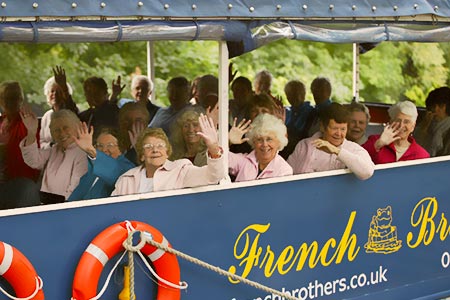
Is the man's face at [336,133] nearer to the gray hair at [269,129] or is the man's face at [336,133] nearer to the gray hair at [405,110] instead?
the gray hair at [269,129]

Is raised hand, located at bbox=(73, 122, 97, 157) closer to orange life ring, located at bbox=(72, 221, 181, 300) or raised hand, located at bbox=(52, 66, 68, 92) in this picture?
orange life ring, located at bbox=(72, 221, 181, 300)

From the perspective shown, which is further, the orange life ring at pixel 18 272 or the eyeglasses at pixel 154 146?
the eyeglasses at pixel 154 146

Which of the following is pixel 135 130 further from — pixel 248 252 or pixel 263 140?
pixel 248 252

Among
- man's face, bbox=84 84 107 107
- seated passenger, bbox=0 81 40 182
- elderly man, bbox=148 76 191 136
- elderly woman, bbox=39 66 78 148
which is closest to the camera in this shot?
seated passenger, bbox=0 81 40 182

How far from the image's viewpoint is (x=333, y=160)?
6930 millimetres

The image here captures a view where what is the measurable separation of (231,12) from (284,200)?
1.31 metres

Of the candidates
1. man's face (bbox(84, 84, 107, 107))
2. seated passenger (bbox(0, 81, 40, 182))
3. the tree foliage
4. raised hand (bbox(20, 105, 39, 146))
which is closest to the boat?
seated passenger (bbox(0, 81, 40, 182))

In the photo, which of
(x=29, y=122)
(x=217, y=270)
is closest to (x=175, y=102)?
(x=29, y=122)

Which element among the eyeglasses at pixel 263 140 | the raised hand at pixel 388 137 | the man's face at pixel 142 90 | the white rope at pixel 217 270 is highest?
the man's face at pixel 142 90

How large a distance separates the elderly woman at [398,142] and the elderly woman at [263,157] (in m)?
1.02

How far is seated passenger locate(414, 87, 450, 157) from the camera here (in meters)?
8.16

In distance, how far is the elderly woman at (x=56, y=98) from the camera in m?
8.29

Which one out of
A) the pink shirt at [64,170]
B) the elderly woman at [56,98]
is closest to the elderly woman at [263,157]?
the pink shirt at [64,170]

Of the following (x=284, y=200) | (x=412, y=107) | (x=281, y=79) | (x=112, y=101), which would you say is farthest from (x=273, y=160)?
(x=281, y=79)
